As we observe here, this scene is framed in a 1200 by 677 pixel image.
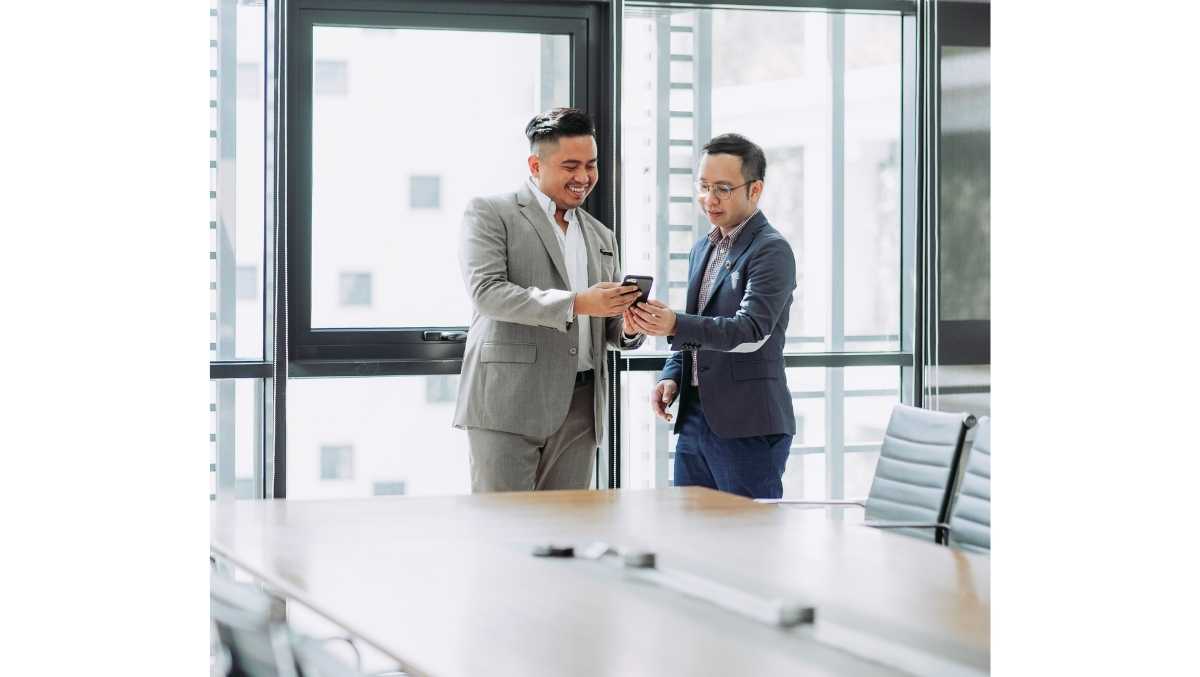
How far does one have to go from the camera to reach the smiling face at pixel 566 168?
3742mm

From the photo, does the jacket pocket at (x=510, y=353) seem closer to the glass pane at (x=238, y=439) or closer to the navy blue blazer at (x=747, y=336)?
the navy blue blazer at (x=747, y=336)

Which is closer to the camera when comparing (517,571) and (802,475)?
(517,571)

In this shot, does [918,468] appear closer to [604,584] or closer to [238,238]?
[604,584]

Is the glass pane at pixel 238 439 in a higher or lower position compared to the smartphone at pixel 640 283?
lower

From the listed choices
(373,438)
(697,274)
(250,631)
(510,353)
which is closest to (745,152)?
(697,274)

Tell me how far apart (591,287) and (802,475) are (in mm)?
1768

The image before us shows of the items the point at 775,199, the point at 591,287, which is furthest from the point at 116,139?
the point at 775,199

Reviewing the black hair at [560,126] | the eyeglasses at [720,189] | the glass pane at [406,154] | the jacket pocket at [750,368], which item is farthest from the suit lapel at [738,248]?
the glass pane at [406,154]

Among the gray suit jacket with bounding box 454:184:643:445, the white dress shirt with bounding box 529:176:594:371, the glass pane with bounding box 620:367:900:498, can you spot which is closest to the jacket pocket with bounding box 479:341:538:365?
the gray suit jacket with bounding box 454:184:643:445

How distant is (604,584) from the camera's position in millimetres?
1956

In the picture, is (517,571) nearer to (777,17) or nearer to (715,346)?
(715,346)

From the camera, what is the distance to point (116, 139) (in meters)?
0.79

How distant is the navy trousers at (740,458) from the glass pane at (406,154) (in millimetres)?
1213

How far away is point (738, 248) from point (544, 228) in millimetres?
624
